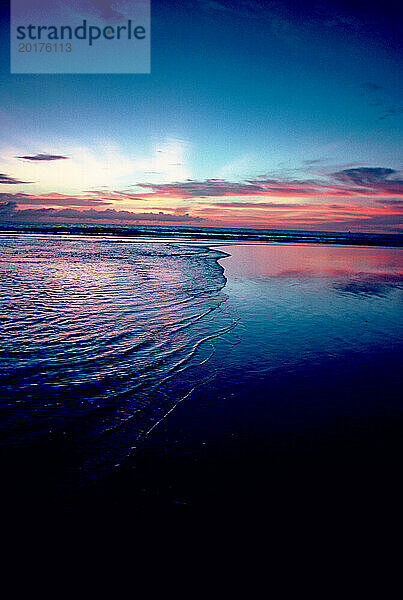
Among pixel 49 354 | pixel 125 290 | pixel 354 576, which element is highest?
pixel 125 290

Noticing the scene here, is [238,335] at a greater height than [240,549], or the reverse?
[238,335]

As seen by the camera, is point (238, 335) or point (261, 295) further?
point (261, 295)

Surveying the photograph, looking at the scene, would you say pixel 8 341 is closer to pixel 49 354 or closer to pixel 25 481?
pixel 49 354

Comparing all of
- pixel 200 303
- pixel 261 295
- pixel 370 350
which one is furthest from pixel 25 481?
pixel 261 295

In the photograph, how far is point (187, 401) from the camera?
380 cm

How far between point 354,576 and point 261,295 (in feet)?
25.8

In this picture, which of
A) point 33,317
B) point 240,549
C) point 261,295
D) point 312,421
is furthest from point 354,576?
point 261,295

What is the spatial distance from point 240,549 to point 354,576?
682mm

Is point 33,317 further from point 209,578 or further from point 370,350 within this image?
point 370,350

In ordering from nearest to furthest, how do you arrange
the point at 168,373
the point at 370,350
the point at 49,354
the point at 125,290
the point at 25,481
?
the point at 25,481 → the point at 168,373 → the point at 49,354 → the point at 370,350 → the point at 125,290

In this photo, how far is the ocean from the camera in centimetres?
256

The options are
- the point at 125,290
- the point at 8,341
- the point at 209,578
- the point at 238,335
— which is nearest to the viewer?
the point at 209,578

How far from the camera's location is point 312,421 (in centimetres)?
352

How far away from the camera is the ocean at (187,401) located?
2.56 m
